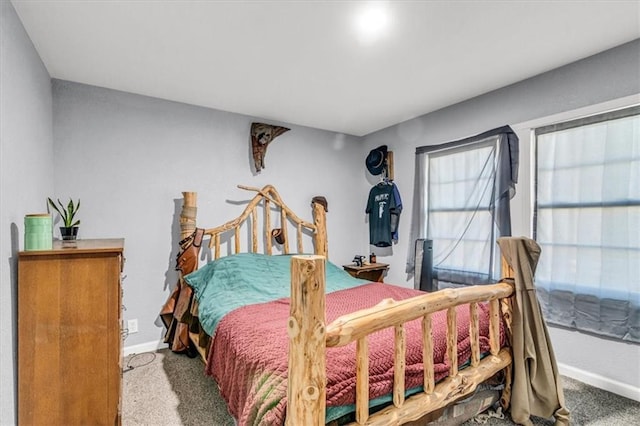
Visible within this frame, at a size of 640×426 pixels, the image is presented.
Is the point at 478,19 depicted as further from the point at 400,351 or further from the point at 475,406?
the point at 475,406

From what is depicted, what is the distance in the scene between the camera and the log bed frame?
1.06 meters

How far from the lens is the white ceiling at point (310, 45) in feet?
5.89

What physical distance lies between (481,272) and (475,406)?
5.03 ft

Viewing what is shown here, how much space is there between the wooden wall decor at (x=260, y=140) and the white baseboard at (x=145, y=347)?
6.54 feet

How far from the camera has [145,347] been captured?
2908mm

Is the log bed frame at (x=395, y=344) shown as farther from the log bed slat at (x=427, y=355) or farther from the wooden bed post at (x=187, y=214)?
the wooden bed post at (x=187, y=214)

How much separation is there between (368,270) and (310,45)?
2.61 meters

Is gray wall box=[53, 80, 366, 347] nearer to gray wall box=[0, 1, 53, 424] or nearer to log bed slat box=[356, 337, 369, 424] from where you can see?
gray wall box=[0, 1, 53, 424]

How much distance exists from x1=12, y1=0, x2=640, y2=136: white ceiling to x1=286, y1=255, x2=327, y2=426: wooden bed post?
1515mm

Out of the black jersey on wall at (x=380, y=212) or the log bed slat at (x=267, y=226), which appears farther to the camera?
the black jersey on wall at (x=380, y=212)

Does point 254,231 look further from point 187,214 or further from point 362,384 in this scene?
point 362,384

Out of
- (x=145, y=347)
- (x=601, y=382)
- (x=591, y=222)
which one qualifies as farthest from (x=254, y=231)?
(x=601, y=382)

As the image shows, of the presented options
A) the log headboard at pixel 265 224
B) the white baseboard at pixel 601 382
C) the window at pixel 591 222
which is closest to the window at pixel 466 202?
the window at pixel 591 222

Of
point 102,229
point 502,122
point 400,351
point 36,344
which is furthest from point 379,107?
point 36,344
